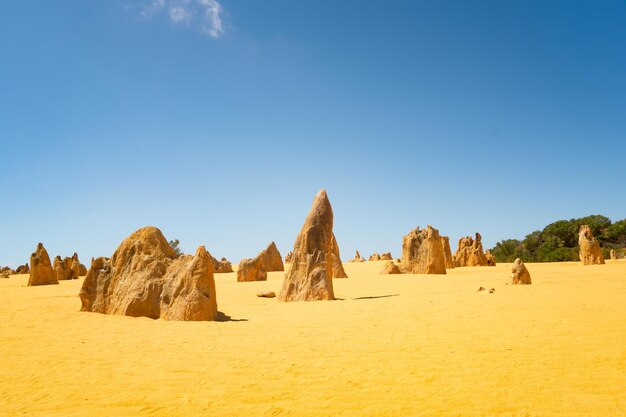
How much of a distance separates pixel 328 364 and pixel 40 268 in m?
25.0

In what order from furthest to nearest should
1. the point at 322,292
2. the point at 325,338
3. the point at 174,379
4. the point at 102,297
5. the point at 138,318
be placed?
the point at 322,292, the point at 102,297, the point at 138,318, the point at 325,338, the point at 174,379

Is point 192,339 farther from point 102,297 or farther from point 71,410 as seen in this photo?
point 102,297

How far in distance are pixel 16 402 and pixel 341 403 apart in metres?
3.52

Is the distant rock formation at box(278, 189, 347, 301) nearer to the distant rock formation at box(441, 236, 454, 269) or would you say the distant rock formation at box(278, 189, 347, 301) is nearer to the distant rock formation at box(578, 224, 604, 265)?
the distant rock formation at box(441, 236, 454, 269)

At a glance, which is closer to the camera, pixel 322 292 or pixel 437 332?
pixel 437 332

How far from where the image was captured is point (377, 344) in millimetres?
7082

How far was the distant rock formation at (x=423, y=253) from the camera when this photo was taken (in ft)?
81.1

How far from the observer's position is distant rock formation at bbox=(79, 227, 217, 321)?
10244 mm

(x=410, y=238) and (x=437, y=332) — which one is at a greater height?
(x=410, y=238)

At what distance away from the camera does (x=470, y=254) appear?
34.7 metres

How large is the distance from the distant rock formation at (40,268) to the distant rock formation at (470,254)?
28.9 meters

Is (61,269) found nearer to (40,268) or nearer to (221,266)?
(40,268)

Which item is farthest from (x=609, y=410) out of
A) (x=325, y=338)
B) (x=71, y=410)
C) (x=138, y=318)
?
(x=138, y=318)

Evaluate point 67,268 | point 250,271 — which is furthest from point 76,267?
point 250,271
